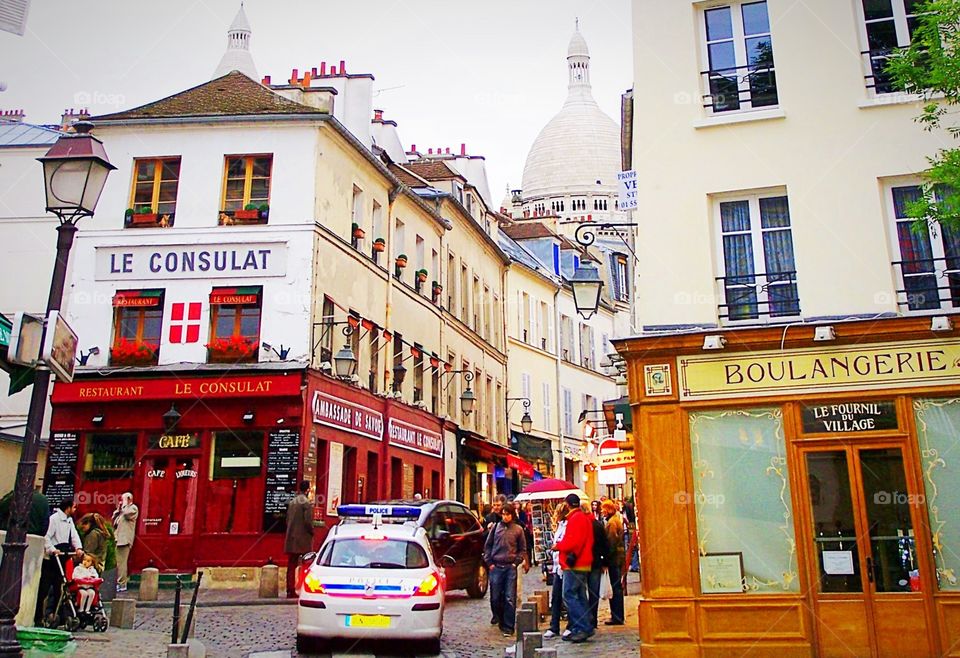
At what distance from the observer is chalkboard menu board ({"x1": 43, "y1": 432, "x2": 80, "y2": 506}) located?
1959 cm

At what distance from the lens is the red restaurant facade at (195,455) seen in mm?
19109

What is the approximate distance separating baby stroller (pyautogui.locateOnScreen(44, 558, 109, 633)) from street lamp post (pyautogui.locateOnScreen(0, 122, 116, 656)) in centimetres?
420

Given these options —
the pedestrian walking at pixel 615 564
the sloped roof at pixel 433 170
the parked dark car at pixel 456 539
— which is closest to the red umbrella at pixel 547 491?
the parked dark car at pixel 456 539

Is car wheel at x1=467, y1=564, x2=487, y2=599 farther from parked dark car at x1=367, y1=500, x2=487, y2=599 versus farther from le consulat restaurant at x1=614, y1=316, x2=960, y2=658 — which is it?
le consulat restaurant at x1=614, y1=316, x2=960, y2=658

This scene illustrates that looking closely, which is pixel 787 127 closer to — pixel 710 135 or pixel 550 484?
pixel 710 135

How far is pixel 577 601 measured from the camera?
1181 cm

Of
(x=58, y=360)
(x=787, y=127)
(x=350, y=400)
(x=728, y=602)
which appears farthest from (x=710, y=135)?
(x=350, y=400)

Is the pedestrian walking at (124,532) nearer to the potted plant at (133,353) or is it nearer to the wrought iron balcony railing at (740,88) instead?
the potted plant at (133,353)

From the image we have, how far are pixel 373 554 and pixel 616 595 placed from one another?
4.14 metres

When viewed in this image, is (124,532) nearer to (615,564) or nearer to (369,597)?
(369,597)

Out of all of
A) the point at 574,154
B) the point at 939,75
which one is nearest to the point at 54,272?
the point at 939,75

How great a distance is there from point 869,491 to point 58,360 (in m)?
8.63

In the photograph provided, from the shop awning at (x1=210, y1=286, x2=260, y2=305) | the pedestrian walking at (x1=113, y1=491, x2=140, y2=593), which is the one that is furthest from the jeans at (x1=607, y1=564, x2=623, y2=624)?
the shop awning at (x1=210, y1=286, x2=260, y2=305)

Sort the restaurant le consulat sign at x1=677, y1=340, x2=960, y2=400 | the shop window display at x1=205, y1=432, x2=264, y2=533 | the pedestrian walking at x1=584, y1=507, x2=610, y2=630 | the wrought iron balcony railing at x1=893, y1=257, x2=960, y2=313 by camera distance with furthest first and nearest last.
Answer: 1. the shop window display at x1=205, y1=432, x2=264, y2=533
2. the pedestrian walking at x1=584, y1=507, x2=610, y2=630
3. the wrought iron balcony railing at x1=893, y1=257, x2=960, y2=313
4. the restaurant le consulat sign at x1=677, y1=340, x2=960, y2=400
